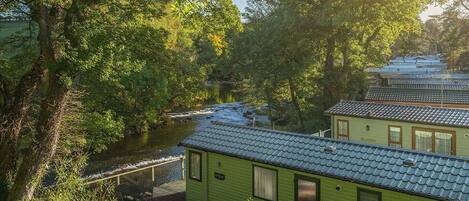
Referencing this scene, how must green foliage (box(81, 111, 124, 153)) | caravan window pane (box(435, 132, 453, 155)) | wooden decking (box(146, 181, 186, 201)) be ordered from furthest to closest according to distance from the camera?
green foliage (box(81, 111, 124, 153))
caravan window pane (box(435, 132, 453, 155))
wooden decking (box(146, 181, 186, 201))

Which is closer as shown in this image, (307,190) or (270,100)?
(307,190)

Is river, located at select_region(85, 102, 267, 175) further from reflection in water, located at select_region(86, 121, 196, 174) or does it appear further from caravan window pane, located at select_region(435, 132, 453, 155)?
caravan window pane, located at select_region(435, 132, 453, 155)

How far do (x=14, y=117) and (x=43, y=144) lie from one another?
3.33 meters

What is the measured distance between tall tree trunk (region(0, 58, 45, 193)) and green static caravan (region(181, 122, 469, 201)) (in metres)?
6.05

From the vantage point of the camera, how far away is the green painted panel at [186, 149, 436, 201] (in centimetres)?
1362

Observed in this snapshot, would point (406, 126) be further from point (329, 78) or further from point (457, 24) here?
point (457, 24)

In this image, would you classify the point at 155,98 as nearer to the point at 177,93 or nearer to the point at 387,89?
the point at 177,93

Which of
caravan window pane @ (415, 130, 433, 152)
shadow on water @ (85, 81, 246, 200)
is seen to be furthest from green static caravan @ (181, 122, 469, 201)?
caravan window pane @ (415, 130, 433, 152)

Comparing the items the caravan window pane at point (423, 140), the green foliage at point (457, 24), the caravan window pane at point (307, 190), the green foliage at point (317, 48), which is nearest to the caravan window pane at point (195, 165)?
the caravan window pane at point (307, 190)

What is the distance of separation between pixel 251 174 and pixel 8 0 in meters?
10.1

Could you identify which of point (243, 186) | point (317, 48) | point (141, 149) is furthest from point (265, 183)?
point (141, 149)

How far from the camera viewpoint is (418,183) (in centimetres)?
1234

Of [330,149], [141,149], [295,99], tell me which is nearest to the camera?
[330,149]

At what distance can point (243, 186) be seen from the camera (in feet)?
53.6
